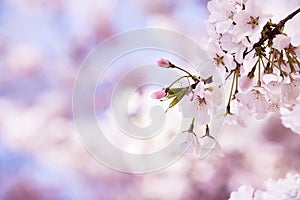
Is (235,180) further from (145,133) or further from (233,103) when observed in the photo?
(233,103)

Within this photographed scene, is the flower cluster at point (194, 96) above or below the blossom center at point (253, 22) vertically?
below

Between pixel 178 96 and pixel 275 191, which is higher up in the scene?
pixel 275 191

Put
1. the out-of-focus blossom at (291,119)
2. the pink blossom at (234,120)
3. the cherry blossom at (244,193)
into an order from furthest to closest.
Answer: the cherry blossom at (244,193) → the pink blossom at (234,120) → the out-of-focus blossom at (291,119)

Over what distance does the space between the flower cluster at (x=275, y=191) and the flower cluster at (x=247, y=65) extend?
0.92 ft

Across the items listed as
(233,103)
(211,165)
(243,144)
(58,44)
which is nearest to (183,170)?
(211,165)

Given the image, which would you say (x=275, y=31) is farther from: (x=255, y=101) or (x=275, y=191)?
(x=275, y=191)

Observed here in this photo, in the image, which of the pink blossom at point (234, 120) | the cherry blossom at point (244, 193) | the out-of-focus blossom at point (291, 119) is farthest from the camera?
the cherry blossom at point (244, 193)

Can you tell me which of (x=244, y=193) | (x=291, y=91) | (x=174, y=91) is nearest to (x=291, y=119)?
(x=291, y=91)

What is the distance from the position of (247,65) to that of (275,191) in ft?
1.67

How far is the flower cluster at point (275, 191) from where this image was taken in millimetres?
902

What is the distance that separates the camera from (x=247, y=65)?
62 cm

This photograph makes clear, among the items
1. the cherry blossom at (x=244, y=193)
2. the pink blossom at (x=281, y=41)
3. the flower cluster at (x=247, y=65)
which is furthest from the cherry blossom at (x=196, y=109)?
the cherry blossom at (x=244, y=193)

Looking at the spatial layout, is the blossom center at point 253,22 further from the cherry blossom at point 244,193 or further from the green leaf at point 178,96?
the cherry blossom at point 244,193

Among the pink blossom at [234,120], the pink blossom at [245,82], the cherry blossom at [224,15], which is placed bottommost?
the pink blossom at [234,120]
